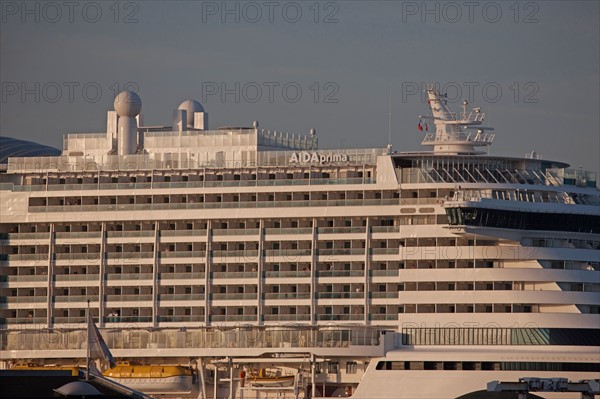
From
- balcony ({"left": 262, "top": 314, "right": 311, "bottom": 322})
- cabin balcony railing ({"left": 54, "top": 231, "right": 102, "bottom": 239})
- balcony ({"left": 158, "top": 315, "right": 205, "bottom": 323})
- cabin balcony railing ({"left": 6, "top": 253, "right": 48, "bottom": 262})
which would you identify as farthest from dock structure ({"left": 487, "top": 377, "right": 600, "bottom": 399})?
cabin balcony railing ({"left": 6, "top": 253, "right": 48, "bottom": 262})

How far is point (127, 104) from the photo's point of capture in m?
115

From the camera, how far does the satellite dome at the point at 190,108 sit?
118 metres

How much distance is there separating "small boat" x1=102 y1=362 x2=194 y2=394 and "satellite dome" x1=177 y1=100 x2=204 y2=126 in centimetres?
1790

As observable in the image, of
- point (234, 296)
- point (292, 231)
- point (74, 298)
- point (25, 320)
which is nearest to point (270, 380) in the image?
point (234, 296)

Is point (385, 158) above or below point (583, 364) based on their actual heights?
above

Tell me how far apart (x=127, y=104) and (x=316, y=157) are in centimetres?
1341

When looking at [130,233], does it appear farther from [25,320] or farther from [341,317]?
[341,317]

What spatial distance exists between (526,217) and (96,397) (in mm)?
35757

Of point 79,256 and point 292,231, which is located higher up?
point 292,231

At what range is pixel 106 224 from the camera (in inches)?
4350

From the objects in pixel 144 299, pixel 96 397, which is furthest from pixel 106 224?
pixel 96 397

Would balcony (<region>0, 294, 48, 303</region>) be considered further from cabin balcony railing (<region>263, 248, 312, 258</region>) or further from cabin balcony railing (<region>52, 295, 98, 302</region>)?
cabin balcony railing (<region>263, 248, 312, 258</region>)

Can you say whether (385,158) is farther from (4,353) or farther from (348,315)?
(4,353)

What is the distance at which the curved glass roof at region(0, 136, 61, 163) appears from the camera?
123m
